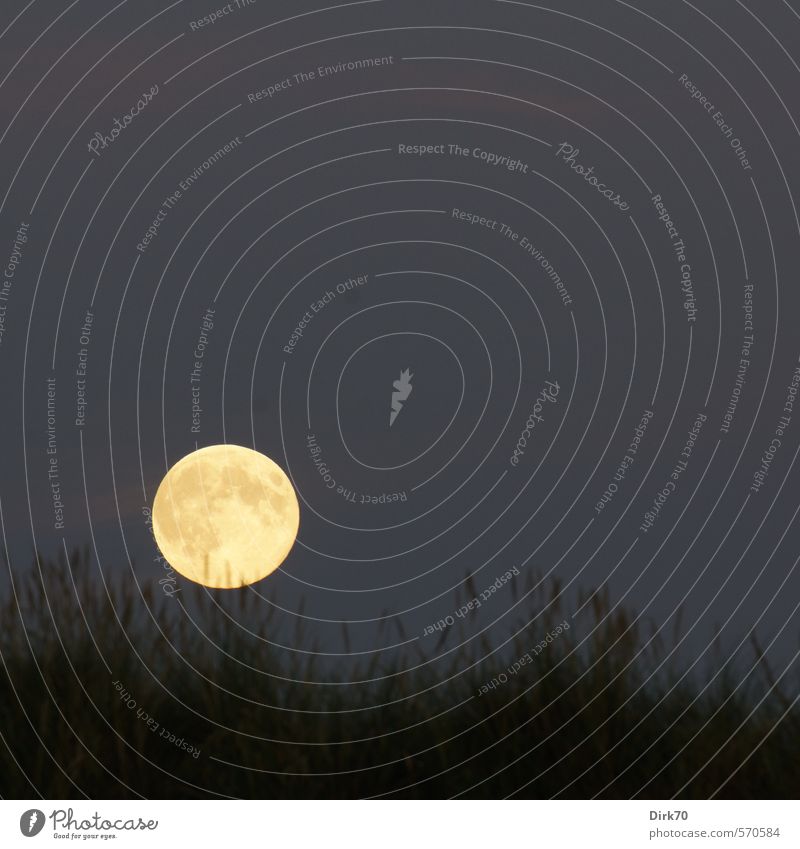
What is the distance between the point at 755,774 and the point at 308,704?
117 inches

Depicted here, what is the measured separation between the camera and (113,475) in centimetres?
1072

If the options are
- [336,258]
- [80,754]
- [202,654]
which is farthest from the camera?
[336,258]

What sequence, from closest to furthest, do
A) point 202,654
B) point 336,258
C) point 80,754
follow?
point 80,754 → point 202,654 → point 336,258

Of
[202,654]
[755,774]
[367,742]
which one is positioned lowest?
[755,774]

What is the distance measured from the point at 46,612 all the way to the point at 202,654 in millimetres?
1164

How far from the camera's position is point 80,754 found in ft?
32.6

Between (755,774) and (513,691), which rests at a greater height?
(513,691)

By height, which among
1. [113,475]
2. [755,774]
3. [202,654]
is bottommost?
[755,774]

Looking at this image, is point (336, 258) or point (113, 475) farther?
point (336, 258)

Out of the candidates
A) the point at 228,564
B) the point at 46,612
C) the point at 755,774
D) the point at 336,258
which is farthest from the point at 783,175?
the point at 46,612

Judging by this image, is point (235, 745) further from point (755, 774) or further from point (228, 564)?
point (755, 774)

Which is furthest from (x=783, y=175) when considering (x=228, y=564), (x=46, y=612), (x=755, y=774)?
(x=46, y=612)
